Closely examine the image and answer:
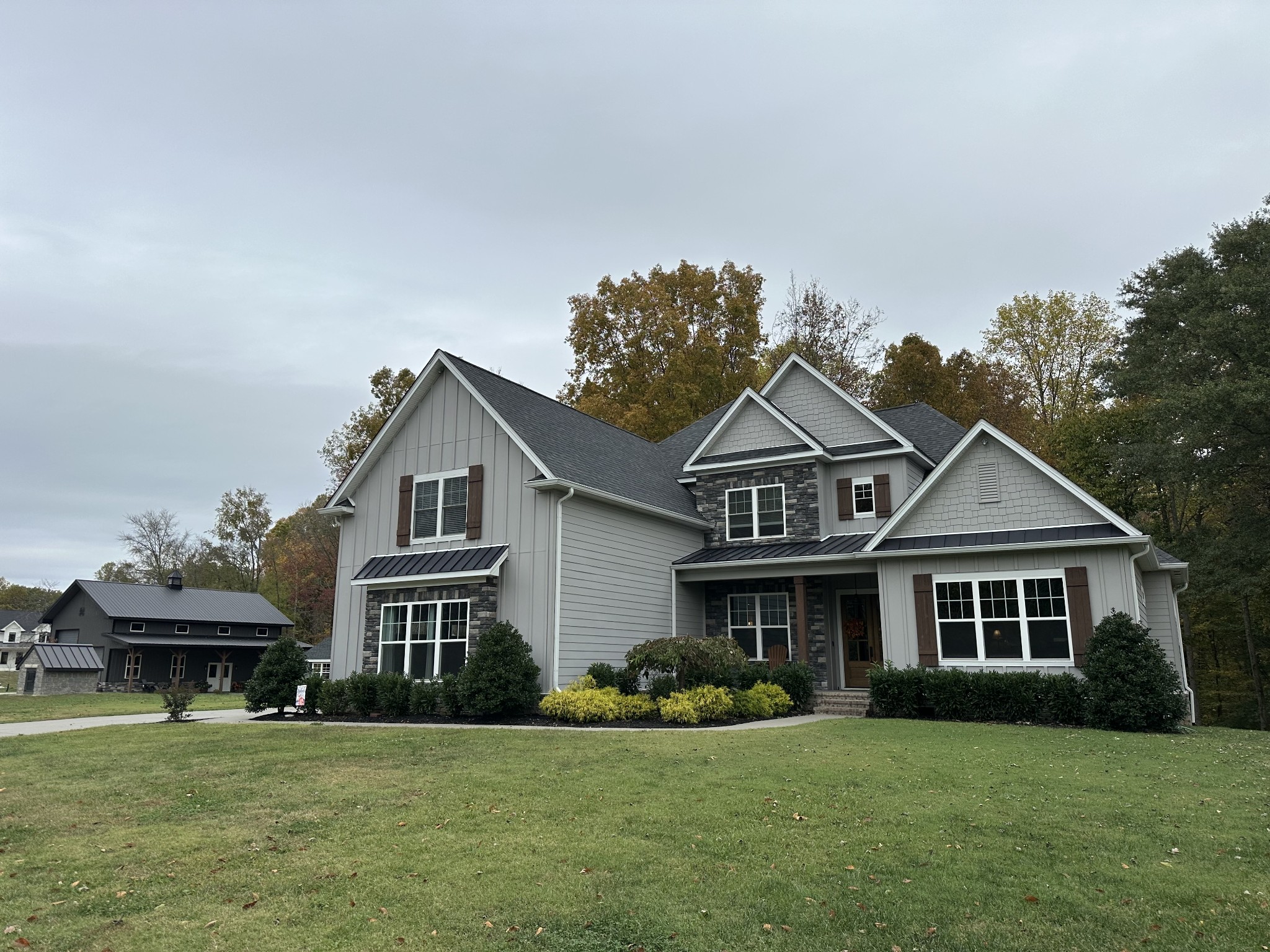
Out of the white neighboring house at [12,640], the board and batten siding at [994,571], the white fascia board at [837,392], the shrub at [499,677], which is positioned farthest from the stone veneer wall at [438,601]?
the white neighboring house at [12,640]

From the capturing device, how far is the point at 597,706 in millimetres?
Result: 14945

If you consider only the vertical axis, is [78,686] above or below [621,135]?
below

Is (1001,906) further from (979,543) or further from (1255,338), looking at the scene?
(1255,338)

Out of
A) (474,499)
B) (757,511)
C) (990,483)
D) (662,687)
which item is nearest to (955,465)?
(990,483)

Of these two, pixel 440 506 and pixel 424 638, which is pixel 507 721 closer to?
pixel 424 638

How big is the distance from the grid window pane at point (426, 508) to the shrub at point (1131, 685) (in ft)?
45.1

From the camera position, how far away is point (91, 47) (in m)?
13.5

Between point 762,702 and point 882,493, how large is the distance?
7.07m

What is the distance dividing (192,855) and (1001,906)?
18.2 feet

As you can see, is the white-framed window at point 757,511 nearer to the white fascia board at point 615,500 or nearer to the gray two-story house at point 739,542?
the gray two-story house at point 739,542

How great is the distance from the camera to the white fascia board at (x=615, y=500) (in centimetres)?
1692

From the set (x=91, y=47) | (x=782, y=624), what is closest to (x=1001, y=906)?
(x=782, y=624)

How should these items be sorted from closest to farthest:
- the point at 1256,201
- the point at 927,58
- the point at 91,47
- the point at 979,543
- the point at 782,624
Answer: the point at 91,47, the point at 927,58, the point at 979,543, the point at 782,624, the point at 1256,201

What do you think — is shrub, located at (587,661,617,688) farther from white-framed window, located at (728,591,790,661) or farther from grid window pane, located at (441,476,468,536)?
white-framed window, located at (728,591,790,661)
